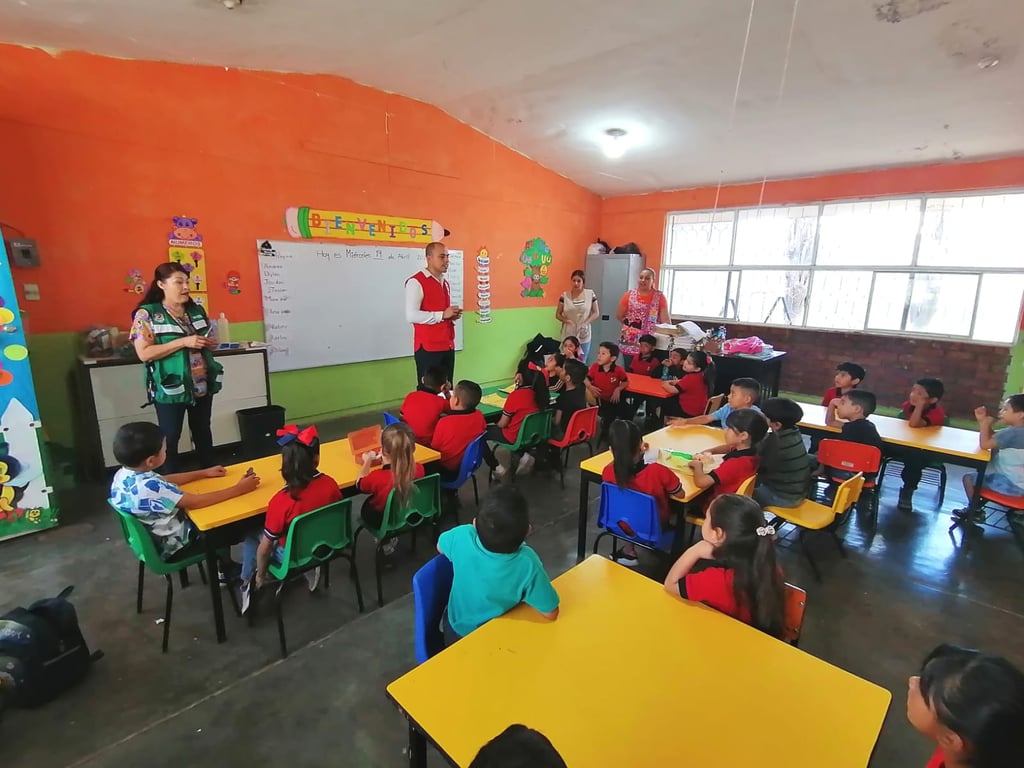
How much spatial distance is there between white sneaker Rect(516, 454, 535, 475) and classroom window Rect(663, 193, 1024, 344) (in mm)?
4119

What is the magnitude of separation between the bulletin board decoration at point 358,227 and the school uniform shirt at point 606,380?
2.60 metres

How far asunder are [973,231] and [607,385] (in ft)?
13.8

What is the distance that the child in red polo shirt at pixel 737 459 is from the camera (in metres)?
2.56

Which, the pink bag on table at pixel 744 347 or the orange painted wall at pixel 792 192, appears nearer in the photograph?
the orange painted wall at pixel 792 192

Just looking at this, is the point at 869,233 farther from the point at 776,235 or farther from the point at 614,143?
the point at 614,143

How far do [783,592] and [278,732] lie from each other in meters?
1.80

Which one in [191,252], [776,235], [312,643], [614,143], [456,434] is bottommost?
[312,643]

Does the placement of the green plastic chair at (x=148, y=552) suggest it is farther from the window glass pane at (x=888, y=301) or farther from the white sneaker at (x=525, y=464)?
the window glass pane at (x=888, y=301)

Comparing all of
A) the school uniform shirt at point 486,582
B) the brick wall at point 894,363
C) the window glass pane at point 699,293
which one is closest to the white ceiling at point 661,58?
the window glass pane at point 699,293

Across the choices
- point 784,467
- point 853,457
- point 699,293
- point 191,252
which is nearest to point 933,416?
point 853,457

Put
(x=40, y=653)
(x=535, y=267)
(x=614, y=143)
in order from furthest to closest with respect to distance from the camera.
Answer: (x=535, y=267) → (x=614, y=143) → (x=40, y=653)

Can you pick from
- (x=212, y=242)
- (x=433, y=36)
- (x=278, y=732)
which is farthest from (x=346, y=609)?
(x=433, y=36)

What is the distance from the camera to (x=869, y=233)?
19.6ft

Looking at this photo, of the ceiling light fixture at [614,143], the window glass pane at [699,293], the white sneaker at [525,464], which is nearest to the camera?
the white sneaker at [525,464]
